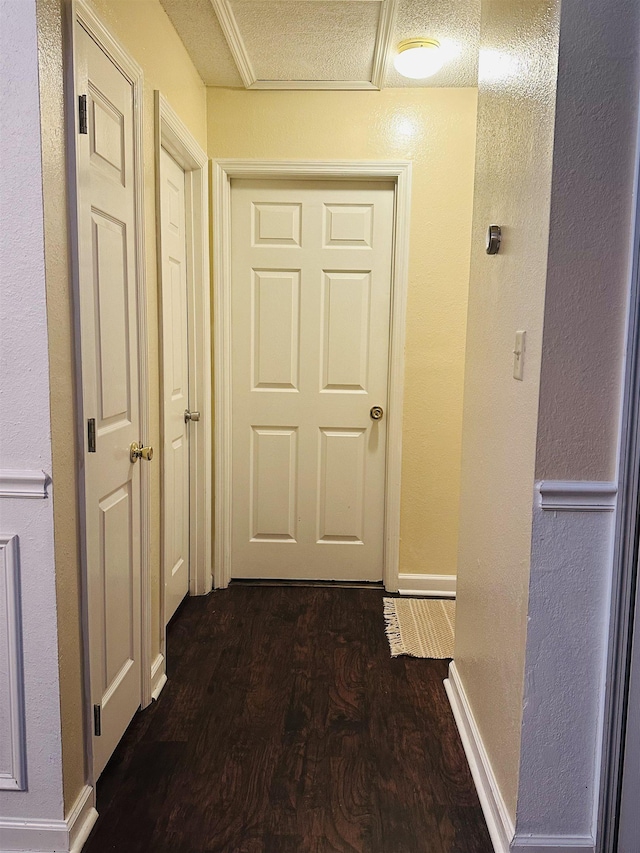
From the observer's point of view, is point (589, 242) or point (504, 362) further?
point (504, 362)

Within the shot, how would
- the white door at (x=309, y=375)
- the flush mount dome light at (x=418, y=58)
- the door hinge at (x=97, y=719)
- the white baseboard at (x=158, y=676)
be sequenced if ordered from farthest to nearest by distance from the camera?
1. the white door at (x=309, y=375)
2. the flush mount dome light at (x=418, y=58)
3. the white baseboard at (x=158, y=676)
4. the door hinge at (x=97, y=719)

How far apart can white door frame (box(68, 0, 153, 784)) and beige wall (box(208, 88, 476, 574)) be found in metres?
1.11

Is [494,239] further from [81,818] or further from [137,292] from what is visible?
[81,818]

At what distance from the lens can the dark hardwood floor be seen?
5.42ft

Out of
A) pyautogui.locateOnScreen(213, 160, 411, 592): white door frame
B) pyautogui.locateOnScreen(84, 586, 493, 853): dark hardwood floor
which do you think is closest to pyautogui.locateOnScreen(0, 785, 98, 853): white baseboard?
pyautogui.locateOnScreen(84, 586, 493, 853): dark hardwood floor

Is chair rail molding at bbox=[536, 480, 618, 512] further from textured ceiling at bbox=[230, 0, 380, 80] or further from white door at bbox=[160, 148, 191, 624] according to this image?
textured ceiling at bbox=[230, 0, 380, 80]

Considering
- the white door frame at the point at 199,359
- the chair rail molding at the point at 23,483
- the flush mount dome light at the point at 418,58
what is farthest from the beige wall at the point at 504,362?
the white door frame at the point at 199,359

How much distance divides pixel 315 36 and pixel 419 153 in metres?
0.72

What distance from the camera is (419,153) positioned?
302 centimetres

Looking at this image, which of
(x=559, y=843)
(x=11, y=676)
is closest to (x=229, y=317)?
(x=11, y=676)

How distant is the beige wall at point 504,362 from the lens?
57.1 inches

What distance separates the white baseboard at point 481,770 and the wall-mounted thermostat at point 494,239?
4.42ft

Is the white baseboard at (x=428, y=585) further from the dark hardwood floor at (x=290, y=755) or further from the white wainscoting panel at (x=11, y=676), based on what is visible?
the white wainscoting panel at (x=11, y=676)

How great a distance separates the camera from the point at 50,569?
148 centimetres
